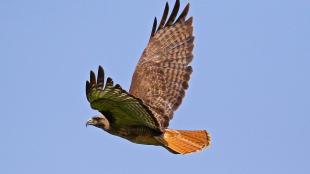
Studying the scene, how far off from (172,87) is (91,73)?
9.30 ft

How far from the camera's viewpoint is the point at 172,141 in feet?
35.8

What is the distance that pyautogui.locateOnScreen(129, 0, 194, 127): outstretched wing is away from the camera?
1176 cm

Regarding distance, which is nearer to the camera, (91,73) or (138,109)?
(91,73)

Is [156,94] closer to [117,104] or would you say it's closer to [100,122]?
[100,122]

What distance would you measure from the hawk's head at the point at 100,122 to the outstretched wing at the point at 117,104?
14 centimetres

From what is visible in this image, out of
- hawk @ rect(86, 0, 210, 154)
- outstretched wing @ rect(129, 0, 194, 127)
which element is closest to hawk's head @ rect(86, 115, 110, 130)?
hawk @ rect(86, 0, 210, 154)

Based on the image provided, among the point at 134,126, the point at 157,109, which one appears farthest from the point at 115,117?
the point at 157,109

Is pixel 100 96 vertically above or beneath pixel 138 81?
beneath

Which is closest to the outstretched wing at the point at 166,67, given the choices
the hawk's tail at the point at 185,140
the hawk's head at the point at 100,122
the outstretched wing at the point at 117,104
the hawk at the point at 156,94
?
the hawk at the point at 156,94

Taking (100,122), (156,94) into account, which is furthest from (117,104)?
(156,94)

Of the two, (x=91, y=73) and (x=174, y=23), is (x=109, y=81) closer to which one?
(x=91, y=73)

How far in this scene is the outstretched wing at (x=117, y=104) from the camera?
9.34 meters

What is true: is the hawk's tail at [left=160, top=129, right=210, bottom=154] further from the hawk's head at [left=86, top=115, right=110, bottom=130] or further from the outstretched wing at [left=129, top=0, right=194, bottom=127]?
the hawk's head at [left=86, top=115, right=110, bottom=130]

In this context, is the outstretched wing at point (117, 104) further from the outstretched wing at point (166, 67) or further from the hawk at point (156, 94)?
the outstretched wing at point (166, 67)
